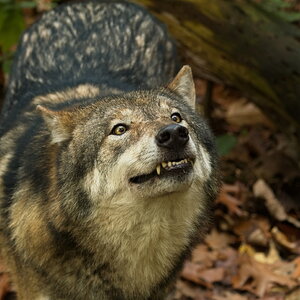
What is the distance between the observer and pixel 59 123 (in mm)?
5090

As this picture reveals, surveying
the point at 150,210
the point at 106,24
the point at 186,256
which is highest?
the point at 106,24

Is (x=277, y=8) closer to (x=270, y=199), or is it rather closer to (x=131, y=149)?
(x=270, y=199)

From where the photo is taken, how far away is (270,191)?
8234mm

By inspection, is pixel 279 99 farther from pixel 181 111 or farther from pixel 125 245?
pixel 125 245

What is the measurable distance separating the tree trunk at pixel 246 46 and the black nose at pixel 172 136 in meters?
3.16

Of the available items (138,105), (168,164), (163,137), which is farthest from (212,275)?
(163,137)

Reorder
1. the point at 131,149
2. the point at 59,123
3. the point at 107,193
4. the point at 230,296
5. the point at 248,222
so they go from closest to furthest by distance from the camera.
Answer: the point at 131,149
the point at 107,193
the point at 59,123
the point at 230,296
the point at 248,222

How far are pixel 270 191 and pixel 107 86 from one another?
2703mm

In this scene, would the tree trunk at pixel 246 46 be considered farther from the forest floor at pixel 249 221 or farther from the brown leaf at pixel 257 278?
the brown leaf at pixel 257 278

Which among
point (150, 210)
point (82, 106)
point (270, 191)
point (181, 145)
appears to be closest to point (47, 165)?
point (82, 106)

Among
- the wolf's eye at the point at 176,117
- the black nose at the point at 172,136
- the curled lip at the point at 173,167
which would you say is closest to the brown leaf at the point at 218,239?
the wolf's eye at the point at 176,117

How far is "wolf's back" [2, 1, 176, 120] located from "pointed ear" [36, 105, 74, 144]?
1.39 metres

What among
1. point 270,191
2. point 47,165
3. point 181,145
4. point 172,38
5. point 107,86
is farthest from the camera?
point 270,191

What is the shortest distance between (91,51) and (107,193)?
250 cm
